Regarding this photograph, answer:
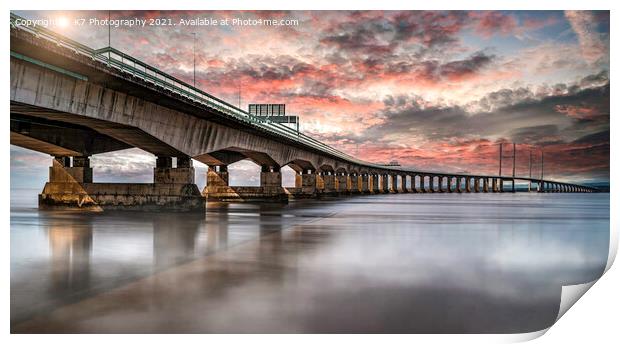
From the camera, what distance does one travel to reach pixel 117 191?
35.2 metres

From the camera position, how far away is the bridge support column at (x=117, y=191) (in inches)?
1362

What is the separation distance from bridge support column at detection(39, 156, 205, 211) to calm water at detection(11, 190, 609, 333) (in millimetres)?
13440

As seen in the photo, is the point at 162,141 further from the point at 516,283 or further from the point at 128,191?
the point at 516,283

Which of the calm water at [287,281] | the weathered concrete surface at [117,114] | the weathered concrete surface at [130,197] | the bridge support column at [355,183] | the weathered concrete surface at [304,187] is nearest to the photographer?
the calm water at [287,281]

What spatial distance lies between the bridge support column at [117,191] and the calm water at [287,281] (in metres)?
13.4

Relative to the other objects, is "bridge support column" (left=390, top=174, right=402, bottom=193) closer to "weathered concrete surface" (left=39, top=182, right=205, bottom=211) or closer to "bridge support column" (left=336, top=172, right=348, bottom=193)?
"bridge support column" (left=336, top=172, right=348, bottom=193)

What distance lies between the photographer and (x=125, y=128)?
2978 cm

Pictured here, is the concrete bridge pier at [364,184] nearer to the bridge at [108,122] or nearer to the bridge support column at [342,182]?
the bridge support column at [342,182]

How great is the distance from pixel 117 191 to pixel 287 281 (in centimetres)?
2721

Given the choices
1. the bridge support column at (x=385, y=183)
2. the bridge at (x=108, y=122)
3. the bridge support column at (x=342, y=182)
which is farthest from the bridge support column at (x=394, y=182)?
the bridge at (x=108, y=122)

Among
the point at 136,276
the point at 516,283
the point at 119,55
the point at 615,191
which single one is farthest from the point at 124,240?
the point at 615,191

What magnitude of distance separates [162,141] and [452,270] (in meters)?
23.9

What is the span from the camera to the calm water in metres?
8.15

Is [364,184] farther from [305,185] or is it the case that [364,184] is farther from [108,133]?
[108,133]
